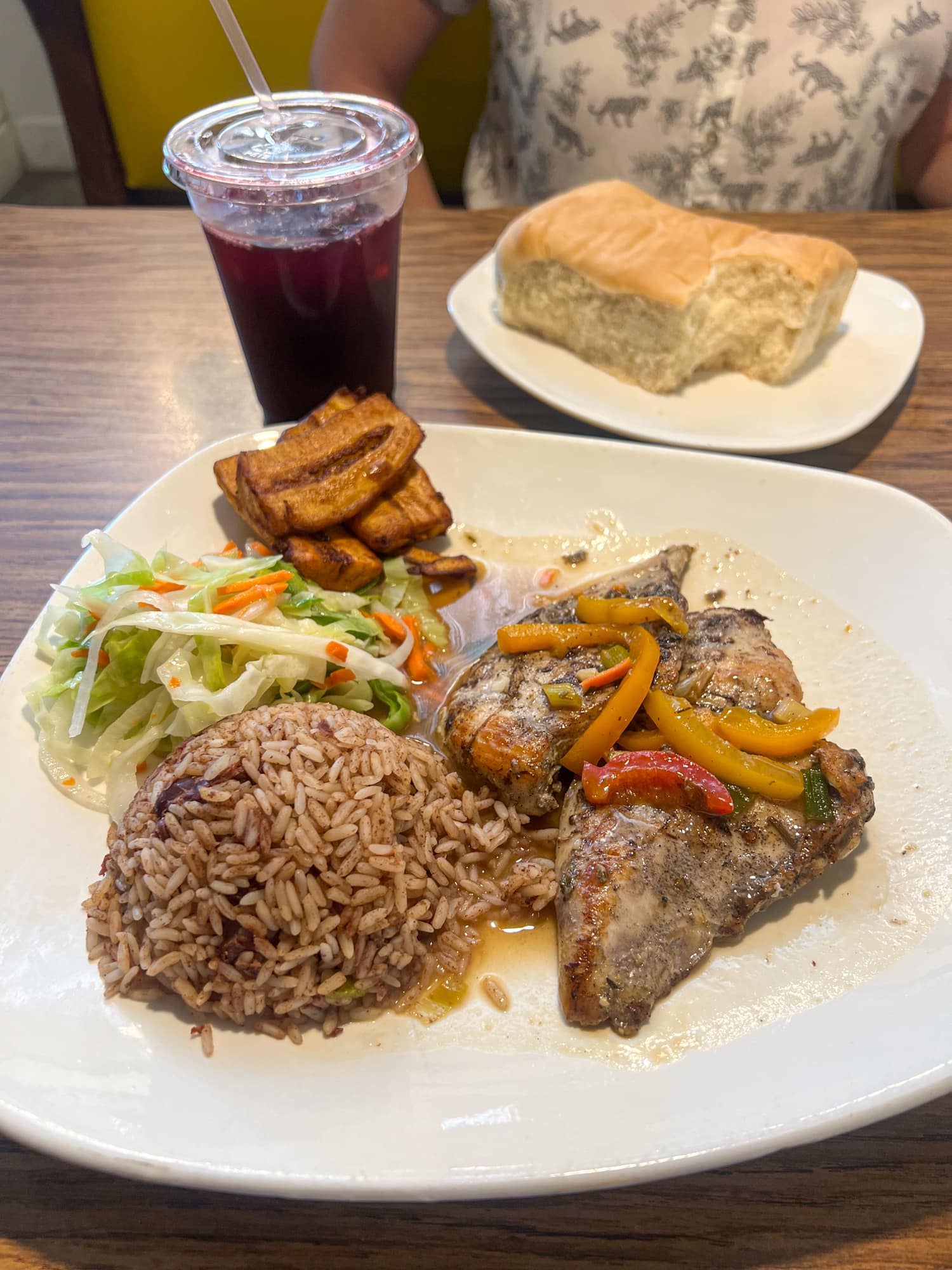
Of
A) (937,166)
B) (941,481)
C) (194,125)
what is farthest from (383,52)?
(941,481)

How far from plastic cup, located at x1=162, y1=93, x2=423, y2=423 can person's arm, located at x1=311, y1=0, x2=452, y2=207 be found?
209 cm

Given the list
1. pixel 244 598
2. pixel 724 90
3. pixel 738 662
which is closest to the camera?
pixel 738 662

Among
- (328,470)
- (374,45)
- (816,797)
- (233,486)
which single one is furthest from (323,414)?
(374,45)

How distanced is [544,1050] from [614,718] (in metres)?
0.79

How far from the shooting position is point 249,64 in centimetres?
275

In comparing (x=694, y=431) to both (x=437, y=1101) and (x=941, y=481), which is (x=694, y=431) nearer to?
(x=941, y=481)

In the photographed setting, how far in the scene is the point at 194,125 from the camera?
9.19ft

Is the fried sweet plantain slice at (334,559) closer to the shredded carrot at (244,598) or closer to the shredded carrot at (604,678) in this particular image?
the shredded carrot at (244,598)

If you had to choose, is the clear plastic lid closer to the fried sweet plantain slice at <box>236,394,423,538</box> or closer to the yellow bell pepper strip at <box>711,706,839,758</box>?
the fried sweet plantain slice at <box>236,394,423,538</box>

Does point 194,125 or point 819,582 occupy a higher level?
point 194,125

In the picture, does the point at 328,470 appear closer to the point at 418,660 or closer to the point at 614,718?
the point at 418,660

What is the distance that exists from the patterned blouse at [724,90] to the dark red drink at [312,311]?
7.26 feet

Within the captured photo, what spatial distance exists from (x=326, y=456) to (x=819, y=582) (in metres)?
1.64

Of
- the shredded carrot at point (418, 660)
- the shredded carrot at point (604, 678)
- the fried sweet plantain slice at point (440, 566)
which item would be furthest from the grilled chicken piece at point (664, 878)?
the fried sweet plantain slice at point (440, 566)
